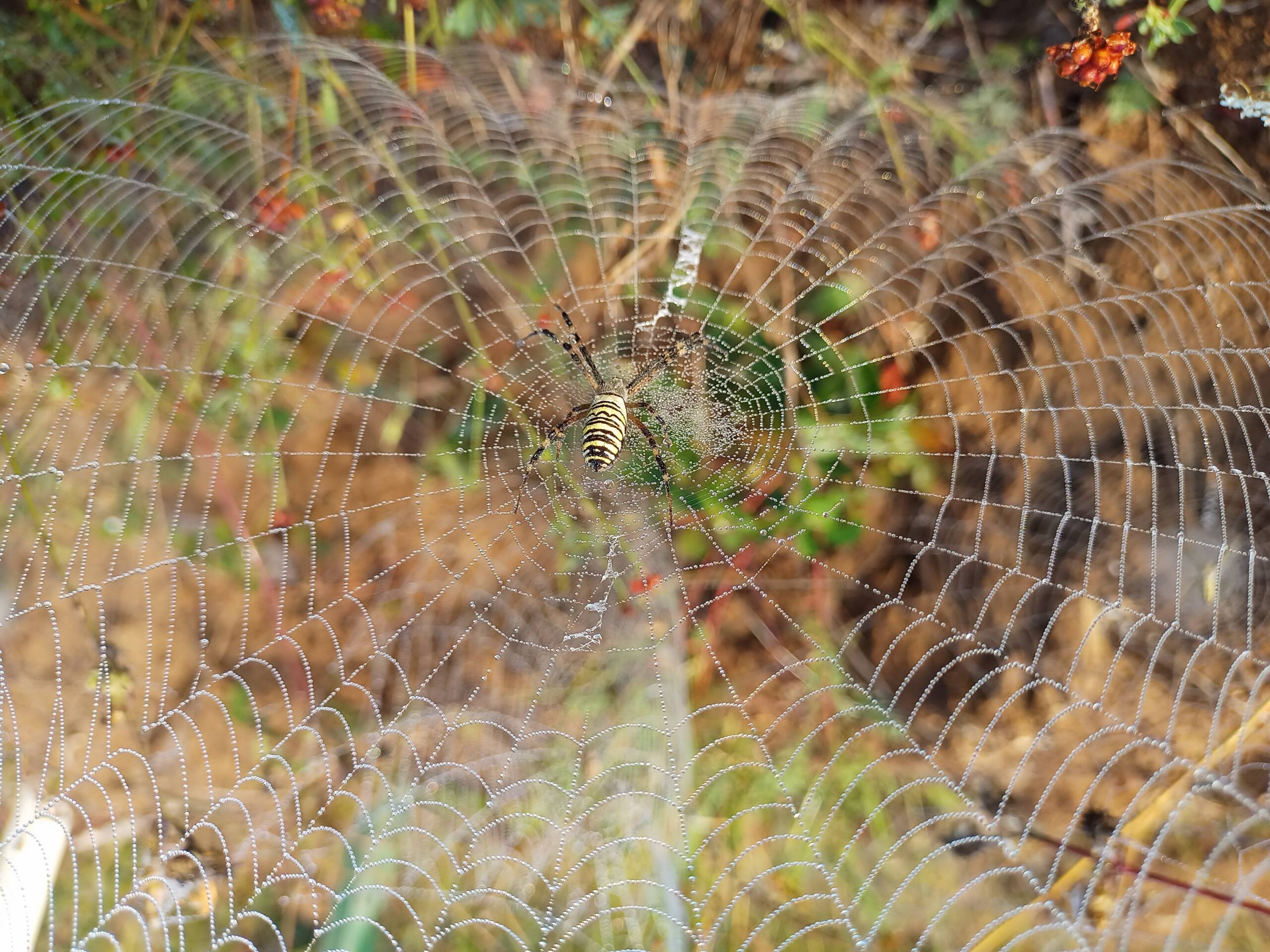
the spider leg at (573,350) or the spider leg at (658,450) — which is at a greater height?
the spider leg at (573,350)

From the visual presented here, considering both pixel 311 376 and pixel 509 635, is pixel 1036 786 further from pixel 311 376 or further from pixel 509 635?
pixel 311 376

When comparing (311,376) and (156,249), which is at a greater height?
(156,249)

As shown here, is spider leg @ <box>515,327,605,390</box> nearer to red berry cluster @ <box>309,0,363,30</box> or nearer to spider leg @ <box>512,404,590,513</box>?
spider leg @ <box>512,404,590,513</box>

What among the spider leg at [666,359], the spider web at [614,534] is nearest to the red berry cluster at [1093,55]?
the spider web at [614,534]

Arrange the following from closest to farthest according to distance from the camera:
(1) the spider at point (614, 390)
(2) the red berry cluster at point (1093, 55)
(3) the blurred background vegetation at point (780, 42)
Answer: (2) the red berry cluster at point (1093, 55), (3) the blurred background vegetation at point (780, 42), (1) the spider at point (614, 390)

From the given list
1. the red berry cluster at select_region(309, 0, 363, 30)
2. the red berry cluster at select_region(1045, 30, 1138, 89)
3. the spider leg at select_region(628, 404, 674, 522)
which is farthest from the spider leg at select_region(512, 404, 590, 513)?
the red berry cluster at select_region(1045, 30, 1138, 89)

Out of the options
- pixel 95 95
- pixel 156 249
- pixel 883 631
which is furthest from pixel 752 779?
pixel 95 95

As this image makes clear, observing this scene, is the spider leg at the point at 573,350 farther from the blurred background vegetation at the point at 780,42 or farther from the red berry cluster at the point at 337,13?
the red berry cluster at the point at 337,13
